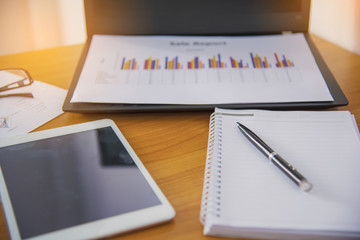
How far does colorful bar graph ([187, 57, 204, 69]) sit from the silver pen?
0.20m

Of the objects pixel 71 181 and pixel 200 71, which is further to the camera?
pixel 200 71

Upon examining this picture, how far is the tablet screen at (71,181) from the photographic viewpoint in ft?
1.39

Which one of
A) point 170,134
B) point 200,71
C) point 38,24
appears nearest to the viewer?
point 170,134

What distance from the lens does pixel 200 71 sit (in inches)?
27.8

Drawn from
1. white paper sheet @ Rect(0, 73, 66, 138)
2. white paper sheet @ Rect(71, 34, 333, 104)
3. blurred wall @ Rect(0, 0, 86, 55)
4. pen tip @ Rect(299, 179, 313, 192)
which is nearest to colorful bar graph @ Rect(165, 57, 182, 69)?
white paper sheet @ Rect(71, 34, 333, 104)

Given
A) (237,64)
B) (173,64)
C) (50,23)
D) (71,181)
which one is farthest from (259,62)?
(50,23)

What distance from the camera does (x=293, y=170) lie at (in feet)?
1.53

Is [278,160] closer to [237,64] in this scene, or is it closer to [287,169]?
[287,169]

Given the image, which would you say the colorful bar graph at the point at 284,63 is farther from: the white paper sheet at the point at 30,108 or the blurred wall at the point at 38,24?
the blurred wall at the point at 38,24

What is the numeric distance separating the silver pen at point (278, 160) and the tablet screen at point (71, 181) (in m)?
0.16

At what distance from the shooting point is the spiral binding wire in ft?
1.42

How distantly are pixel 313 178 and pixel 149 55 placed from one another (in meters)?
0.42

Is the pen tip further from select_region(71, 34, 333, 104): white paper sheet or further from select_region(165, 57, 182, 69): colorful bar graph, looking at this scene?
select_region(165, 57, 182, 69): colorful bar graph

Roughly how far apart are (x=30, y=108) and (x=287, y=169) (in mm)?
446
